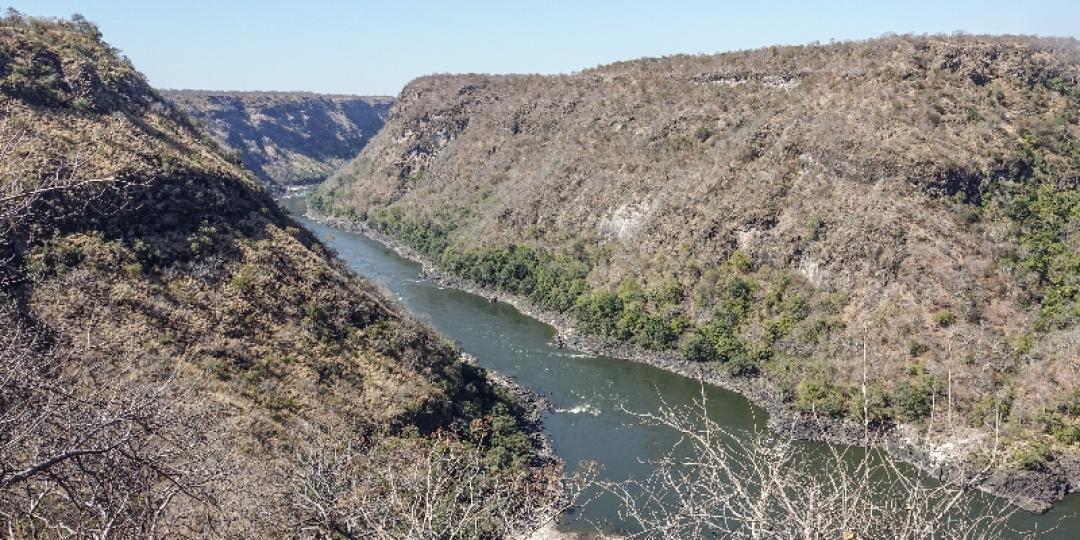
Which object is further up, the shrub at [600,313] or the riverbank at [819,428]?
the shrub at [600,313]

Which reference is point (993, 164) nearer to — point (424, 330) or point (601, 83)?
point (424, 330)

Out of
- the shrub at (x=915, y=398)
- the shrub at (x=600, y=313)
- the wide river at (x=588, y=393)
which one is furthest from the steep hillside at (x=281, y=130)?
the shrub at (x=915, y=398)

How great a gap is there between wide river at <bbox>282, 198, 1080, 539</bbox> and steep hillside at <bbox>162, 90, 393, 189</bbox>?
241 ft

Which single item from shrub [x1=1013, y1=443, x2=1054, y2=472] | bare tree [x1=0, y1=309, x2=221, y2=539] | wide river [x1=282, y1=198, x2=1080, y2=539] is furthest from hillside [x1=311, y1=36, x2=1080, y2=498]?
bare tree [x1=0, y1=309, x2=221, y2=539]

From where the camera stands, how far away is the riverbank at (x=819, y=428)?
74.2 feet

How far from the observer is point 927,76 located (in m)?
40.8

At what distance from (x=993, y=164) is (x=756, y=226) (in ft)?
39.2

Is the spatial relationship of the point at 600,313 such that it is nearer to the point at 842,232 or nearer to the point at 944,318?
the point at 842,232

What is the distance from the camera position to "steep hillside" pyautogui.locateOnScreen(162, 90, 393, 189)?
115312 millimetres

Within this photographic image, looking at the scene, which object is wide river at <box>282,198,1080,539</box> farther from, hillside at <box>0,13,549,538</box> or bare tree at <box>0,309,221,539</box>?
bare tree at <box>0,309,221,539</box>

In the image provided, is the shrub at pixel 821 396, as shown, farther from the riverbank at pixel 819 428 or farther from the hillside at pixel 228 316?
the hillside at pixel 228 316

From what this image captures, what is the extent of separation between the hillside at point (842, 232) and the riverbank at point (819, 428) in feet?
1.07

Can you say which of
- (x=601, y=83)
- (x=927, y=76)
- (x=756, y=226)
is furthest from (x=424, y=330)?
(x=601, y=83)

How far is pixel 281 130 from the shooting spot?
13062 centimetres
